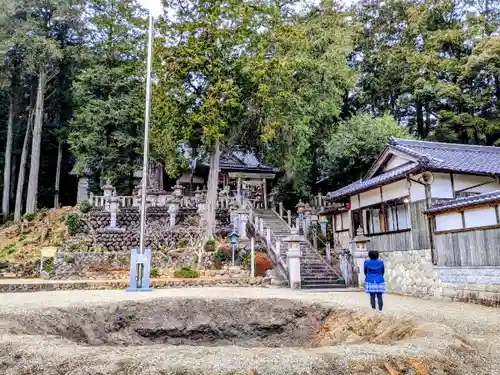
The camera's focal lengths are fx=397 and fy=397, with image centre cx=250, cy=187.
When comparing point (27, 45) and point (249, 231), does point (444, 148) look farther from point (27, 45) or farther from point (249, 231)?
point (27, 45)

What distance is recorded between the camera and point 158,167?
27469mm

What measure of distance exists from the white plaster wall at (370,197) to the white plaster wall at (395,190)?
40cm

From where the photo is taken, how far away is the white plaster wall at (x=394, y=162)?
48.0 ft

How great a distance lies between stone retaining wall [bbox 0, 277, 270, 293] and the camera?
42.5 feet

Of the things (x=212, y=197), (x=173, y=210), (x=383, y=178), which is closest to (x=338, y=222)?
(x=383, y=178)

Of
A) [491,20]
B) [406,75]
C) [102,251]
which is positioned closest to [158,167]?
[102,251]

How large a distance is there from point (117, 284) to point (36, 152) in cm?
1476

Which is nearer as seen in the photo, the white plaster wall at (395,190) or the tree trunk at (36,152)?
the white plaster wall at (395,190)

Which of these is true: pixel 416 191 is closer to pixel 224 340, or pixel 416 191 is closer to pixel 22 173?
pixel 224 340

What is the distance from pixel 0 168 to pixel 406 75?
2834 cm

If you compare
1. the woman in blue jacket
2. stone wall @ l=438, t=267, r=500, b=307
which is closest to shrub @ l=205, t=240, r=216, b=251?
stone wall @ l=438, t=267, r=500, b=307

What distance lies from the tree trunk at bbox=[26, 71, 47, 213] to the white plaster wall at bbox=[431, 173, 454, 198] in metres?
21.5

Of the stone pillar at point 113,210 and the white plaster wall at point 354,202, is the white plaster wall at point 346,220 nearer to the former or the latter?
the white plaster wall at point 354,202

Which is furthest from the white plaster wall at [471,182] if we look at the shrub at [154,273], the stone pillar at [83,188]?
the stone pillar at [83,188]
